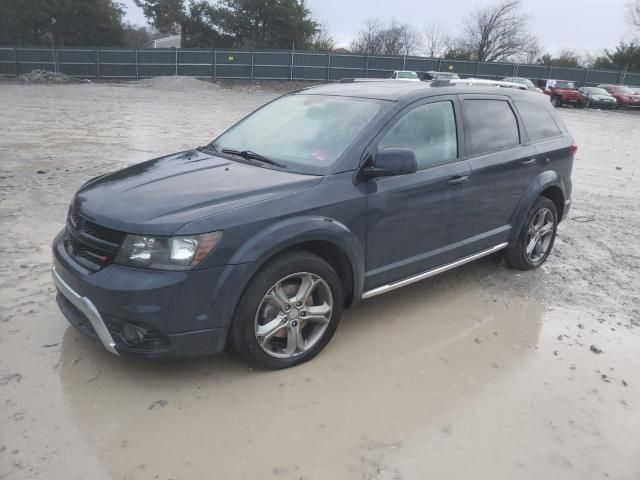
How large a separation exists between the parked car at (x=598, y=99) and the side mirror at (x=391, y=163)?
32.8 meters

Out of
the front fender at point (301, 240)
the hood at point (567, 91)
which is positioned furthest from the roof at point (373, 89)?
the hood at point (567, 91)

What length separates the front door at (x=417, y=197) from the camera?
12.0 ft

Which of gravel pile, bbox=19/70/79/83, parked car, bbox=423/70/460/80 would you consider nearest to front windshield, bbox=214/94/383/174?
parked car, bbox=423/70/460/80

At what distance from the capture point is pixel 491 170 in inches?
172

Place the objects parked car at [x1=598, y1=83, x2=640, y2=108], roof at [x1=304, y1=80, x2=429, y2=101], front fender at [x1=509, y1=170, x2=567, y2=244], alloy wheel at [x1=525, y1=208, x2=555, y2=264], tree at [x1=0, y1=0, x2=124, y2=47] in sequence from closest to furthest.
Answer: roof at [x1=304, y1=80, x2=429, y2=101], front fender at [x1=509, y1=170, x2=567, y2=244], alloy wheel at [x1=525, y1=208, x2=555, y2=264], parked car at [x1=598, y1=83, x2=640, y2=108], tree at [x1=0, y1=0, x2=124, y2=47]

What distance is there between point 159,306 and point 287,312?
798 millimetres

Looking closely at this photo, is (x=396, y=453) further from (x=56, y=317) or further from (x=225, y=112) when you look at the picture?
(x=225, y=112)

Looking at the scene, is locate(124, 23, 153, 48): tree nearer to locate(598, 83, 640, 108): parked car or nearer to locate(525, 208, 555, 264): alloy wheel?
locate(598, 83, 640, 108): parked car

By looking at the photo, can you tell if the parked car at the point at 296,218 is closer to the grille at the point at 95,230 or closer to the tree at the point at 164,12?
the grille at the point at 95,230

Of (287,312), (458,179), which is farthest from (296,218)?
(458,179)

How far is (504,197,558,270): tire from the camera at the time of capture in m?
4.94

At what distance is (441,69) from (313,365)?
42.4 m

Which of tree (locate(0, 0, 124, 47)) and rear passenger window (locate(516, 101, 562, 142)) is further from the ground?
tree (locate(0, 0, 124, 47))

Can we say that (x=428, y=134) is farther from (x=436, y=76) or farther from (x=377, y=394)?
(x=436, y=76)
